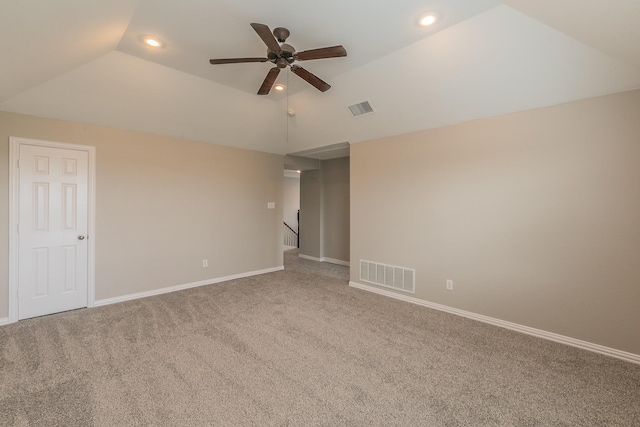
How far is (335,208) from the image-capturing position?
22.4ft

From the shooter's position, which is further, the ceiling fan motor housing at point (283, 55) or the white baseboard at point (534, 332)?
the white baseboard at point (534, 332)

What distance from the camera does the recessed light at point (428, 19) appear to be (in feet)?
7.59

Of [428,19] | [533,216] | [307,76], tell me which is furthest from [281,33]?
[533,216]

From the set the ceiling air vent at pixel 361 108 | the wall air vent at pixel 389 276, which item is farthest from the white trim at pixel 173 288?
the ceiling air vent at pixel 361 108

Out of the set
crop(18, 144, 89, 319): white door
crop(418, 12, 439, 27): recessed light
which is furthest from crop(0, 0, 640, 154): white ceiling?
crop(18, 144, 89, 319): white door

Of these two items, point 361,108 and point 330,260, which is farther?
point 330,260

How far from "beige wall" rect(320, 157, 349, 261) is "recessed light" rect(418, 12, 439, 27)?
4.14 metres

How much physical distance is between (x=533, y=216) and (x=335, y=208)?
4.34 metres

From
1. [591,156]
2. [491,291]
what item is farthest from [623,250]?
[491,291]

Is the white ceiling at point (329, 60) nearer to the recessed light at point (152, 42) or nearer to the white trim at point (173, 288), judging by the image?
the recessed light at point (152, 42)

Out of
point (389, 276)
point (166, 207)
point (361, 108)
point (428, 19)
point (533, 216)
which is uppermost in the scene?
point (428, 19)

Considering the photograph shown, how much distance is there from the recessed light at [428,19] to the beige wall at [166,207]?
3.84m

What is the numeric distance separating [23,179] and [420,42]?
4927mm

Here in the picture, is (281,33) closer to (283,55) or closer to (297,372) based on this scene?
(283,55)
